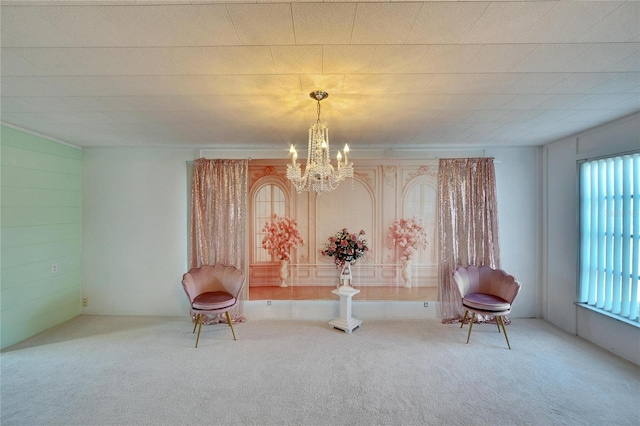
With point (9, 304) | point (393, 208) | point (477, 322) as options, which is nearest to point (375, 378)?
point (477, 322)

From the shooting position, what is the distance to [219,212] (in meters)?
4.29

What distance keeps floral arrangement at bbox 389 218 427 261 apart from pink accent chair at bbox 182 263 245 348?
9.61 feet

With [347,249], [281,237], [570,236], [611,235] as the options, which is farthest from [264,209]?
[611,235]

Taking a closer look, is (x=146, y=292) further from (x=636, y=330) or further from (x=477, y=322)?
(x=636, y=330)

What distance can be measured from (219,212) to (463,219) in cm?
373

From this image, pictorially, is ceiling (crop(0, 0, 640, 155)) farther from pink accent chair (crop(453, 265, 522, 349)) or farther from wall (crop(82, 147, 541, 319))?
pink accent chair (crop(453, 265, 522, 349))

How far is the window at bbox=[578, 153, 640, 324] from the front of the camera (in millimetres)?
3068

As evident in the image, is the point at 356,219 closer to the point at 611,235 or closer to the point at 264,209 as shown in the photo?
the point at 264,209

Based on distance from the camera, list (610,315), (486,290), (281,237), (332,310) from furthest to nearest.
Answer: (281,237) < (332,310) < (486,290) < (610,315)

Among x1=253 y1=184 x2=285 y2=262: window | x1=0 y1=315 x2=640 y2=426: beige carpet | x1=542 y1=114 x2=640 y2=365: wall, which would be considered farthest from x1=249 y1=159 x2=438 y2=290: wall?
x1=542 y1=114 x2=640 y2=365: wall

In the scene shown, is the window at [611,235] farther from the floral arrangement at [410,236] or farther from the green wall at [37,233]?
the green wall at [37,233]

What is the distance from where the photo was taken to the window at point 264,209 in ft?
18.4

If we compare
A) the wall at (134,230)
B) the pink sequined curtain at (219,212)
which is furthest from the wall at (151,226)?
the pink sequined curtain at (219,212)

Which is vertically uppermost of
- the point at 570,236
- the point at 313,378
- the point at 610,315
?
the point at 570,236
